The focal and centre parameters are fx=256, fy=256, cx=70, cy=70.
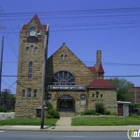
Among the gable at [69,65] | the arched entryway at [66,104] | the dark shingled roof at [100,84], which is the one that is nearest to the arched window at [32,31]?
the gable at [69,65]

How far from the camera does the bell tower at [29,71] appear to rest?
152ft

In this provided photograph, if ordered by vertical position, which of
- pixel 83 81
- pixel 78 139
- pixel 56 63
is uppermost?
pixel 56 63

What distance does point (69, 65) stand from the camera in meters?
50.2

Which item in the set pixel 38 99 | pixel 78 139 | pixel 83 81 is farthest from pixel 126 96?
pixel 78 139

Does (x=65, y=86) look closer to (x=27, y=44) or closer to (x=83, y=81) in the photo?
(x=83, y=81)

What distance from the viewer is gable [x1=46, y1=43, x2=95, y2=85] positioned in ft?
163

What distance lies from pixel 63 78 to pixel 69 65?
111 inches

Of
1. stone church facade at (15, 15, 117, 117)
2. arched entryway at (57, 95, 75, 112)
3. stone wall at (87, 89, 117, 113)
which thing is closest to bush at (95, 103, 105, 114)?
stone wall at (87, 89, 117, 113)

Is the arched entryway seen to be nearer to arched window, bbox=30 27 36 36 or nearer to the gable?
the gable

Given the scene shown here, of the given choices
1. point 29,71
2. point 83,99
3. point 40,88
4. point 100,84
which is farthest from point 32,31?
point 100,84

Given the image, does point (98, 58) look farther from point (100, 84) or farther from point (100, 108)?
point (100, 108)

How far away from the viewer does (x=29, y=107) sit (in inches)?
1816

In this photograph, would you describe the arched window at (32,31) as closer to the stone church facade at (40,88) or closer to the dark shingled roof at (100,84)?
the stone church facade at (40,88)

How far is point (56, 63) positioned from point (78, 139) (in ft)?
119
